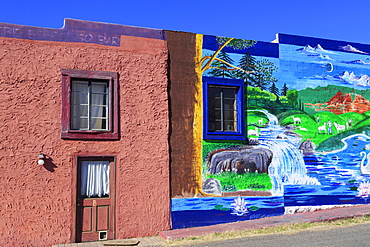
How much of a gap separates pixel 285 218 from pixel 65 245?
5.66 meters

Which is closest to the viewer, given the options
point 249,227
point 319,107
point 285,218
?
point 249,227

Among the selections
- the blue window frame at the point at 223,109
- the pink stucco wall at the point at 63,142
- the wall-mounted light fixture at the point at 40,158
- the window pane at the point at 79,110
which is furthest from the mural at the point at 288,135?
the wall-mounted light fixture at the point at 40,158

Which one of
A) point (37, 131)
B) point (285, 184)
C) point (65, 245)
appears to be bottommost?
point (65, 245)

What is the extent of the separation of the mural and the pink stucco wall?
112cm

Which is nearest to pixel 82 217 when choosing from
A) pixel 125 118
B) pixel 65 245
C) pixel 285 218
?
pixel 65 245

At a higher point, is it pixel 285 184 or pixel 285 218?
pixel 285 184

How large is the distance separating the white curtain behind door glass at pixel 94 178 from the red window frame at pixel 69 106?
2.25 feet

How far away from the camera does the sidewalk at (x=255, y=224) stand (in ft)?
33.9

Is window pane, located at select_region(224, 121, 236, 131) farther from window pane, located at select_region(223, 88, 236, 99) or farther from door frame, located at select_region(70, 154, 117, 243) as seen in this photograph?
door frame, located at select_region(70, 154, 117, 243)

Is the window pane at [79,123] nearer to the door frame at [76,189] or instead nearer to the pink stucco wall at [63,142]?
the pink stucco wall at [63,142]

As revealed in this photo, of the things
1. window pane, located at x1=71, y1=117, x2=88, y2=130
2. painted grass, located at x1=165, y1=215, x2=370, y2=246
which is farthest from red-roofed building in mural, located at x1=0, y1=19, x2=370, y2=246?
painted grass, located at x1=165, y1=215, x2=370, y2=246

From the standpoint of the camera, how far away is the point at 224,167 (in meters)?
11.9

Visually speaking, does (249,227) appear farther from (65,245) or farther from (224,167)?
(65,245)

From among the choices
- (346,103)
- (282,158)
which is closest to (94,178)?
(282,158)
